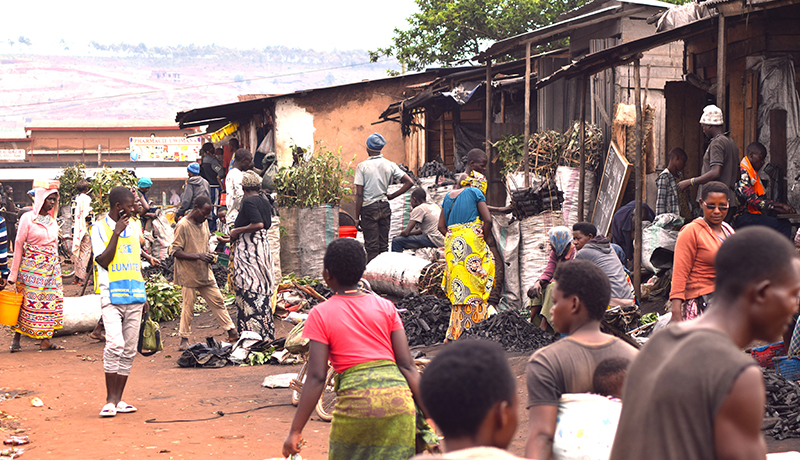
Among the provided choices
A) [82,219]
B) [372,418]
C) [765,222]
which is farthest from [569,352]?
[82,219]

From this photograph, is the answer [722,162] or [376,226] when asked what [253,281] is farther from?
[722,162]

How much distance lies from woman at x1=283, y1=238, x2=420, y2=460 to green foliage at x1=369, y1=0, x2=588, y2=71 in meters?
21.5

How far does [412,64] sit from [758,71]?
19870 millimetres

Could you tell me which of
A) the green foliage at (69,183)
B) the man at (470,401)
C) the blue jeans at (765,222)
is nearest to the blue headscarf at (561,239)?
the blue jeans at (765,222)

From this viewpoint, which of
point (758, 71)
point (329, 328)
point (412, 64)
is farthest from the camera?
point (412, 64)

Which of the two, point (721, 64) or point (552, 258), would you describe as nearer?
point (552, 258)

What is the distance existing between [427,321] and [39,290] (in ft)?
16.4

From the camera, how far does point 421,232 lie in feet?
39.7

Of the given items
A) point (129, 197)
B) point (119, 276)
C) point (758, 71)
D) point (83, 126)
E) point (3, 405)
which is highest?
point (83, 126)

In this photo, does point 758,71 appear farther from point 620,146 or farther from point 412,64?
point 412,64

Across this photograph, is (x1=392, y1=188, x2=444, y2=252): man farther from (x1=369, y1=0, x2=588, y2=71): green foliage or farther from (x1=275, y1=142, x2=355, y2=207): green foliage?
(x1=369, y1=0, x2=588, y2=71): green foliage

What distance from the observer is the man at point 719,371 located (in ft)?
5.93

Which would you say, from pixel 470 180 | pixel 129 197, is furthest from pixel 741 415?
pixel 470 180

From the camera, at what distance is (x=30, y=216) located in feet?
31.3
